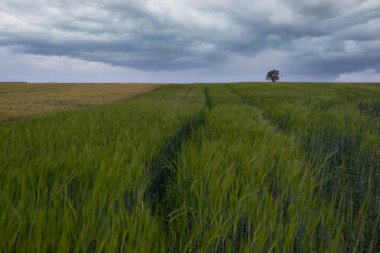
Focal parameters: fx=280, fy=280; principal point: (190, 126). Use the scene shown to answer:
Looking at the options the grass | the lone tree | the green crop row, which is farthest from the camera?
the lone tree

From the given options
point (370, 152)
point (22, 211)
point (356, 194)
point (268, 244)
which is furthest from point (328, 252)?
point (370, 152)

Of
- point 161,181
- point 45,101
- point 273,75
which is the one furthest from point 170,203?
point 273,75

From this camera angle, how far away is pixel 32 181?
5.67 feet

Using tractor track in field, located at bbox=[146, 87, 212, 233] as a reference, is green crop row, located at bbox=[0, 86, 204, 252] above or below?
above

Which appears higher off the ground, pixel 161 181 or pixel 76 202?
pixel 76 202

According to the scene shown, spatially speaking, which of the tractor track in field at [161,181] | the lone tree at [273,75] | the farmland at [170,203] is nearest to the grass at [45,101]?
the tractor track in field at [161,181]

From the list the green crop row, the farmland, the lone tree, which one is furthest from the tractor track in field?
the lone tree

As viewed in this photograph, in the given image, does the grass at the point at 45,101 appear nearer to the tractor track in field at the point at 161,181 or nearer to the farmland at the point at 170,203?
the tractor track in field at the point at 161,181

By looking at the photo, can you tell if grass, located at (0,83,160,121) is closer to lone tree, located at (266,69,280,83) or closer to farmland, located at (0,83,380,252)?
farmland, located at (0,83,380,252)

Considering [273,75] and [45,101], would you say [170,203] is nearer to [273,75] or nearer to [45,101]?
[45,101]

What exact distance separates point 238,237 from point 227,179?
0.43 meters

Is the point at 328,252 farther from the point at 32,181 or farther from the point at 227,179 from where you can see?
the point at 32,181

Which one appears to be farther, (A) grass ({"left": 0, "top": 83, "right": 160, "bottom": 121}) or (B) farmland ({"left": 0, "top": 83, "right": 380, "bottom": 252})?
(A) grass ({"left": 0, "top": 83, "right": 160, "bottom": 121})

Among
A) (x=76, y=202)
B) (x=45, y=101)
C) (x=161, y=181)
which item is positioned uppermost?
(x=76, y=202)
